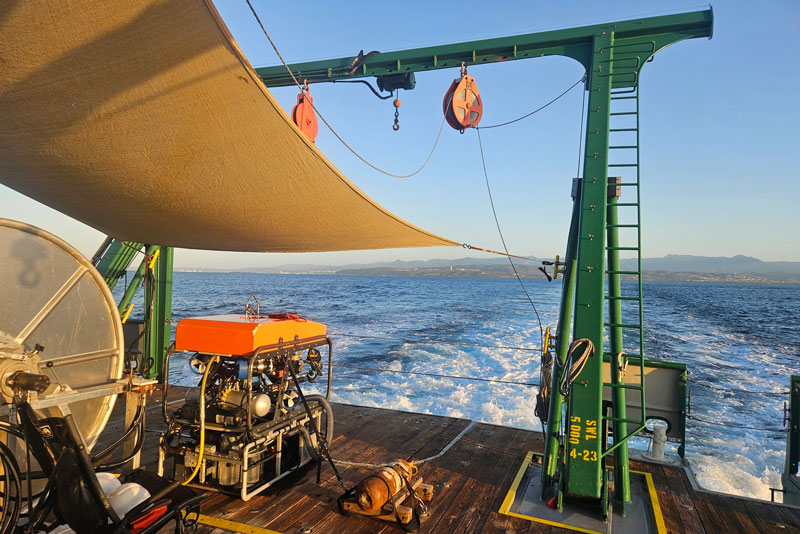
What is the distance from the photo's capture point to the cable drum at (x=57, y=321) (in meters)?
2.95

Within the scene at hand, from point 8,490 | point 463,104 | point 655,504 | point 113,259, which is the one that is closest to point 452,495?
point 655,504

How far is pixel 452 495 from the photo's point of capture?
482 cm

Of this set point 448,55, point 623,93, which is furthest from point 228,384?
point 623,93

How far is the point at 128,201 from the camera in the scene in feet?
14.7

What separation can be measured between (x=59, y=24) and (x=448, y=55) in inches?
176

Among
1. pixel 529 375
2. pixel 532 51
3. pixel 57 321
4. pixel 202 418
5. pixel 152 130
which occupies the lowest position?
pixel 529 375

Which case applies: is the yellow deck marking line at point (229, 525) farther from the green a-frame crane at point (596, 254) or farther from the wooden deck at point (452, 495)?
the green a-frame crane at point (596, 254)

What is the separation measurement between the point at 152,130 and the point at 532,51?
4191mm

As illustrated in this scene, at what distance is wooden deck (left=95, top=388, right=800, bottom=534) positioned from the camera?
13.8ft

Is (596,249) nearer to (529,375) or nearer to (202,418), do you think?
(202,418)

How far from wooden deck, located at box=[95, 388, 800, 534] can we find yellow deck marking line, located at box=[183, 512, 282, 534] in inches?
0.9

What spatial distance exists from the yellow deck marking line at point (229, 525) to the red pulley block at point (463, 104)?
4899mm

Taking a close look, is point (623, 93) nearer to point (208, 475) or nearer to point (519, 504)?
point (519, 504)

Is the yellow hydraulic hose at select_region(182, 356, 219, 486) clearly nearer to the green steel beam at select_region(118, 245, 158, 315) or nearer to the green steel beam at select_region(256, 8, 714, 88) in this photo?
the green steel beam at select_region(256, 8, 714, 88)
